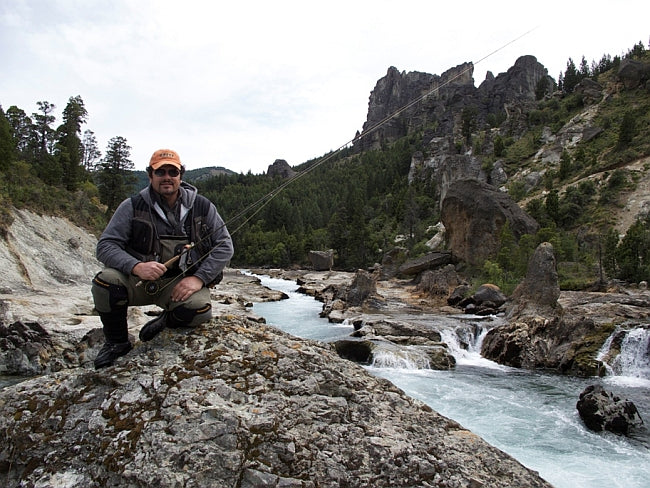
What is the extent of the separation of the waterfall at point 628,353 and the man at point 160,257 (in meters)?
16.7

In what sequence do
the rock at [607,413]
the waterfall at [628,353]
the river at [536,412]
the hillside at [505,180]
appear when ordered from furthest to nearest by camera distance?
the hillside at [505,180]
the waterfall at [628,353]
the rock at [607,413]
the river at [536,412]

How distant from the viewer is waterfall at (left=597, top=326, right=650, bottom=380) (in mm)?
15430

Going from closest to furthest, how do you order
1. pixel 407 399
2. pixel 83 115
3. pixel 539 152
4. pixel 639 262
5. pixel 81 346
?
pixel 407 399
pixel 81 346
pixel 639 262
pixel 83 115
pixel 539 152

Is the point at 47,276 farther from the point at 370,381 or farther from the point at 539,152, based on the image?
the point at 539,152

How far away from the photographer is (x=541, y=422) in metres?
11.1

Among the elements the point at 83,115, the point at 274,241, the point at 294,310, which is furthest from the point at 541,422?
the point at 274,241

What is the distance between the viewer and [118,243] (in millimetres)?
3566

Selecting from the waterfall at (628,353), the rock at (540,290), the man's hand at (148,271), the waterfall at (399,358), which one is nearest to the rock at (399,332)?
the waterfall at (399,358)

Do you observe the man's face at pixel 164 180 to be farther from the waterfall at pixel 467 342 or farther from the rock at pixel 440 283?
the rock at pixel 440 283

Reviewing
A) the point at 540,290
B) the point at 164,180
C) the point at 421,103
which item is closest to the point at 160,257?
the point at 164,180

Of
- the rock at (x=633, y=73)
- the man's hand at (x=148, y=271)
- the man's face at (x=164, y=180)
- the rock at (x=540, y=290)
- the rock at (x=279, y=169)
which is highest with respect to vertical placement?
the rock at (x=633, y=73)

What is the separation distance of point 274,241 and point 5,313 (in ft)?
254

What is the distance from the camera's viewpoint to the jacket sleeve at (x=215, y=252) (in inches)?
146

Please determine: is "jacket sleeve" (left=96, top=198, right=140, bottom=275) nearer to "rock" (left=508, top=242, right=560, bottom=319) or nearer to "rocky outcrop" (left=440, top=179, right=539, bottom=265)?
"rock" (left=508, top=242, right=560, bottom=319)
